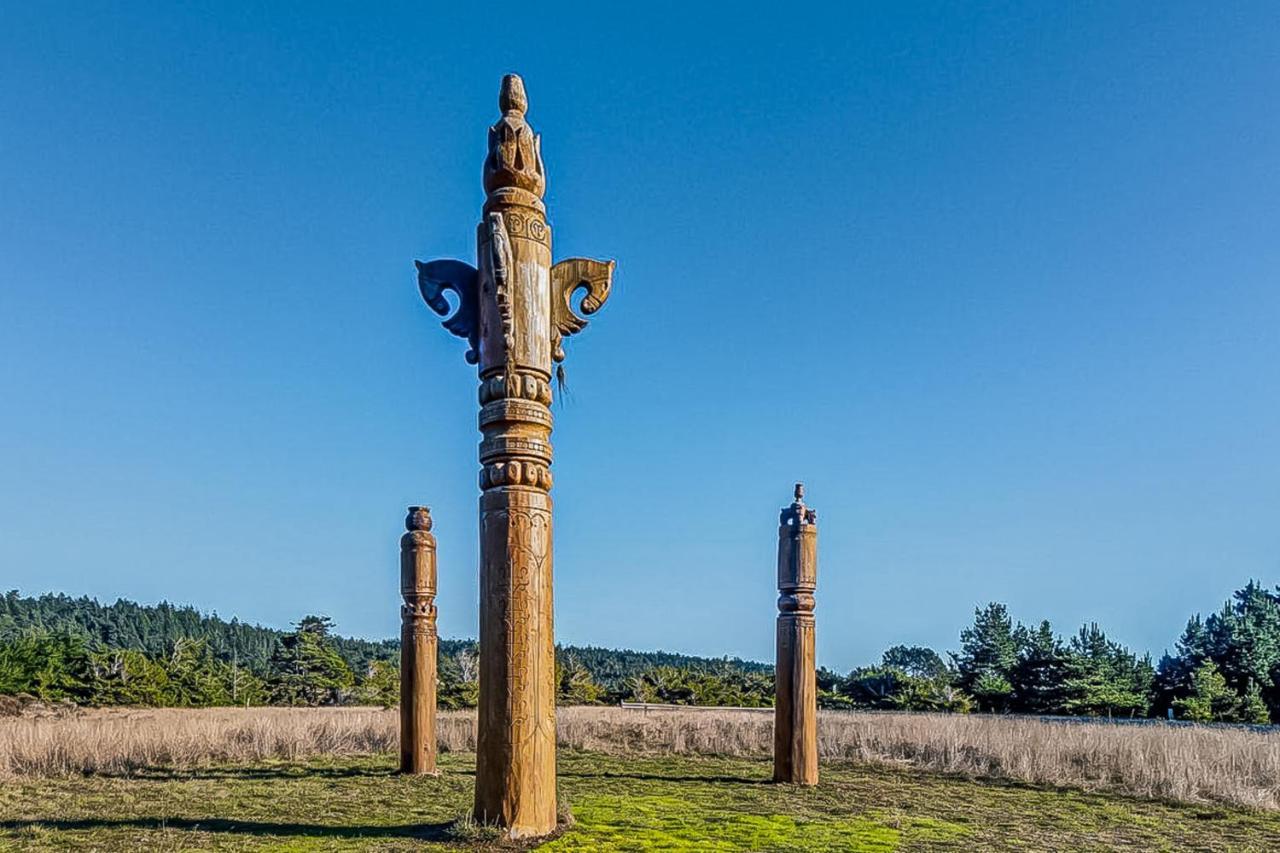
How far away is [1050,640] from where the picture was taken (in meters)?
31.0

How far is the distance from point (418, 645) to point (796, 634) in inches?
159

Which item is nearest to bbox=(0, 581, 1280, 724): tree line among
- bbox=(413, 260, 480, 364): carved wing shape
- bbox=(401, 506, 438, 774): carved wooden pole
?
bbox=(401, 506, 438, 774): carved wooden pole

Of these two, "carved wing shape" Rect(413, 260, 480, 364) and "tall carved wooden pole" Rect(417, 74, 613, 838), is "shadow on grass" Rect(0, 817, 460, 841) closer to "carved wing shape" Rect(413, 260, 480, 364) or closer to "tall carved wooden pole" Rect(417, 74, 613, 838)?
"tall carved wooden pole" Rect(417, 74, 613, 838)

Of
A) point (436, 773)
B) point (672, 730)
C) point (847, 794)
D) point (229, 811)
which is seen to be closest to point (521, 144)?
point (229, 811)

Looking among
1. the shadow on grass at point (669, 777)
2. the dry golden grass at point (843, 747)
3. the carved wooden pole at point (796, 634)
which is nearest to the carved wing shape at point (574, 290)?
the carved wooden pole at point (796, 634)

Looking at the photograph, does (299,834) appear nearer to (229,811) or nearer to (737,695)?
(229,811)

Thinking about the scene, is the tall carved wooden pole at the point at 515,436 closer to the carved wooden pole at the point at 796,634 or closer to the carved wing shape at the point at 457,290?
the carved wing shape at the point at 457,290

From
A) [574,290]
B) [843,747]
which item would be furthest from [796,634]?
[574,290]

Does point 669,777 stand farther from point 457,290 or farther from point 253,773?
point 457,290

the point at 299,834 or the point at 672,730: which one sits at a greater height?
the point at 299,834

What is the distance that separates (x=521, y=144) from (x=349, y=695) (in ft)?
100

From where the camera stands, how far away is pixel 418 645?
10297mm

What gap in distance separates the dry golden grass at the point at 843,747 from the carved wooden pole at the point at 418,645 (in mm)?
3062

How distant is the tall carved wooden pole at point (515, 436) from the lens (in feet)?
17.5
